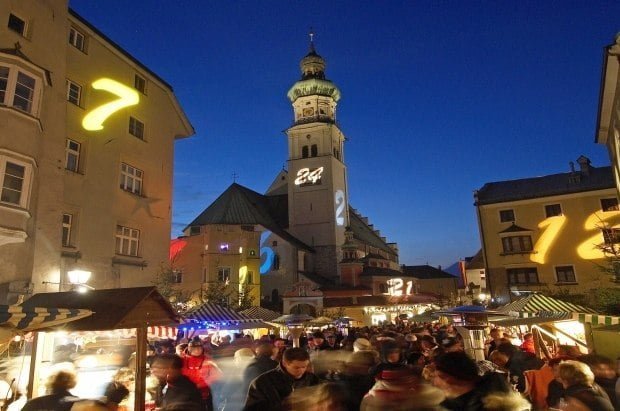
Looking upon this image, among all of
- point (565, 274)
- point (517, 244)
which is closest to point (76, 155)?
point (517, 244)

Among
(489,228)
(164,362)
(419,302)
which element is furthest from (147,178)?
(419,302)

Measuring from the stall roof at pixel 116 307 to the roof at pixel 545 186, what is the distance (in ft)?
125

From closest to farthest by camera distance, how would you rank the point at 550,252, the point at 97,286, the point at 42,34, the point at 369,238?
the point at 42,34 < the point at 97,286 < the point at 550,252 < the point at 369,238

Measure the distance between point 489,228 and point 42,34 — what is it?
1439 inches

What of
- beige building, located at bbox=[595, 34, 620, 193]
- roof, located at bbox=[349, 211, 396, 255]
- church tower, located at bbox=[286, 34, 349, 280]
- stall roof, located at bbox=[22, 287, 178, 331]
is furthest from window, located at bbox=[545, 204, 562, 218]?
stall roof, located at bbox=[22, 287, 178, 331]

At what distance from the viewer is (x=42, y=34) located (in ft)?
52.0

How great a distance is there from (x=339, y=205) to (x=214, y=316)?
155 ft

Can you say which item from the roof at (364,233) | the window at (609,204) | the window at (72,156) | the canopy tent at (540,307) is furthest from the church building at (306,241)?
the canopy tent at (540,307)

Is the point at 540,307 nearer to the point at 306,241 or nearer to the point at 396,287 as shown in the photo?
the point at 396,287

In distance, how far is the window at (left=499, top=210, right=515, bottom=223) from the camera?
3956 centimetres

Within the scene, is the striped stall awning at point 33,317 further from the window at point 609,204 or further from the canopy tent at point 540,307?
the window at point 609,204

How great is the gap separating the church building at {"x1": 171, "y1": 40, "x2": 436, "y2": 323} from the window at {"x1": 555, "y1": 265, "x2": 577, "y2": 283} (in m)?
19.9

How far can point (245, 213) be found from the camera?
57.9 meters

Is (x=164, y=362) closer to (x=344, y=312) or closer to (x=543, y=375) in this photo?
(x=543, y=375)
